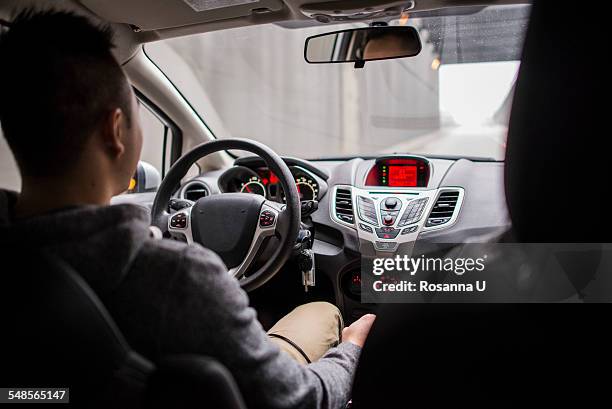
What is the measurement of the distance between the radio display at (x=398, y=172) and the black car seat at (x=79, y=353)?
2219mm

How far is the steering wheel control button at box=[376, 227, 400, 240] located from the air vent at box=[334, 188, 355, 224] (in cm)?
18

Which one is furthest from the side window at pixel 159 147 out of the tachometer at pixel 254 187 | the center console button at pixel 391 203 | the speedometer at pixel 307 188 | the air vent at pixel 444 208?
the air vent at pixel 444 208

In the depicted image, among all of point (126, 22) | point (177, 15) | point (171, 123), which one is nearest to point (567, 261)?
point (177, 15)

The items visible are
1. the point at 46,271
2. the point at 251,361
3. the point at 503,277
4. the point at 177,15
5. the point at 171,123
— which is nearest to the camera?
the point at 46,271

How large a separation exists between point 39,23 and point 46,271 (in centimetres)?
51

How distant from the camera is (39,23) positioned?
108 cm

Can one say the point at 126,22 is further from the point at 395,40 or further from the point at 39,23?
the point at 39,23

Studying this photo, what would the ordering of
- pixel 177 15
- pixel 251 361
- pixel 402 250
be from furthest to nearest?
pixel 402 250
pixel 177 15
pixel 251 361

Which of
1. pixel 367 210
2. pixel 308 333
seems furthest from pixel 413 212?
pixel 308 333

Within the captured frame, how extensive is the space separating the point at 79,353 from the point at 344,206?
215 cm

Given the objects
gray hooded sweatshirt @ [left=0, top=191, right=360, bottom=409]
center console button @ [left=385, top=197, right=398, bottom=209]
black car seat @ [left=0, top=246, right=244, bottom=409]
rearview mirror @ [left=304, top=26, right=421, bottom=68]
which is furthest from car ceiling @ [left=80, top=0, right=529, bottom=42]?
black car seat @ [left=0, top=246, right=244, bottom=409]

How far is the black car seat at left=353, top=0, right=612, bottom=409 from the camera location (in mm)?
983

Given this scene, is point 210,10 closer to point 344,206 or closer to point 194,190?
point 194,190

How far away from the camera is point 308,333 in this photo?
200 cm
